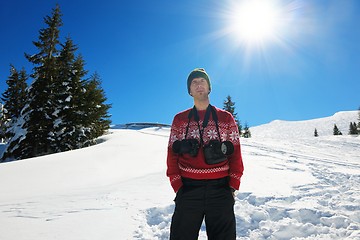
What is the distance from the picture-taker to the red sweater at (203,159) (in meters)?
2.72

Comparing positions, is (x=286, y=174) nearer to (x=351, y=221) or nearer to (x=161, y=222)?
(x=351, y=221)

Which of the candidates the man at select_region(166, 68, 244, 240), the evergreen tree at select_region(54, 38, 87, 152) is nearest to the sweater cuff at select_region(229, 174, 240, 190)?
the man at select_region(166, 68, 244, 240)

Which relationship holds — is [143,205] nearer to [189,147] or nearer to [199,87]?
[189,147]

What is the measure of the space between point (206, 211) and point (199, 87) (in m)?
1.45

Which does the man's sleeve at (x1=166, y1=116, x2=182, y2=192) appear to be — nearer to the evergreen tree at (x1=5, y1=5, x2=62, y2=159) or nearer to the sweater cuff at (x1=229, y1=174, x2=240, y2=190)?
the sweater cuff at (x1=229, y1=174, x2=240, y2=190)

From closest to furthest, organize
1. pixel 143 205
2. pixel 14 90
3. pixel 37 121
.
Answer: pixel 143 205 → pixel 37 121 → pixel 14 90

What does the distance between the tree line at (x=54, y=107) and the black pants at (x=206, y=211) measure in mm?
19395

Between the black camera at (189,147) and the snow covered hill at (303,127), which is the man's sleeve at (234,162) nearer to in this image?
the black camera at (189,147)

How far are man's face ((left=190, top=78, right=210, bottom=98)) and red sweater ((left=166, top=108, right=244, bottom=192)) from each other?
0.24 metres

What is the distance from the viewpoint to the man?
2627mm

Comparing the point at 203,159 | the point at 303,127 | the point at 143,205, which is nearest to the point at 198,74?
the point at 203,159

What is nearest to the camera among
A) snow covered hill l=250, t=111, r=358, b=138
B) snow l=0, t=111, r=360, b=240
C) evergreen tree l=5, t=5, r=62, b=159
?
snow l=0, t=111, r=360, b=240

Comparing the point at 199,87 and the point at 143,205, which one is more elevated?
the point at 199,87

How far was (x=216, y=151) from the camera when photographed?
2.69 meters
